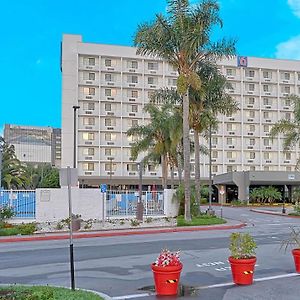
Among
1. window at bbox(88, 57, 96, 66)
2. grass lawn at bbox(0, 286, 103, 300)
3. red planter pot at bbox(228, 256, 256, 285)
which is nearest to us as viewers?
grass lawn at bbox(0, 286, 103, 300)

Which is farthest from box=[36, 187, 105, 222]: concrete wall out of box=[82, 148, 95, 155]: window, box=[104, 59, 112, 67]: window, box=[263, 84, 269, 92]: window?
box=[263, 84, 269, 92]: window

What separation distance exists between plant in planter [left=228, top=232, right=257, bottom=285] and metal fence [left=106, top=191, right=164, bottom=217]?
2403cm

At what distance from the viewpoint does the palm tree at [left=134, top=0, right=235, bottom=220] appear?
28.2m

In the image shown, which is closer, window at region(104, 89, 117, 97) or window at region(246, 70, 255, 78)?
window at region(104, 89, 117, 97)

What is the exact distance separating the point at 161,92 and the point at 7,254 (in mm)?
22152

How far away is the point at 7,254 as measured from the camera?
16.5 m

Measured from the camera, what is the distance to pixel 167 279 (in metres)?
9.08

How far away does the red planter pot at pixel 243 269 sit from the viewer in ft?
32.6

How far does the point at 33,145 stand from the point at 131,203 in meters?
141

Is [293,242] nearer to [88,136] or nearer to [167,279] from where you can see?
[167,279]

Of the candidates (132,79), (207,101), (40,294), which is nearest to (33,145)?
(132,79)

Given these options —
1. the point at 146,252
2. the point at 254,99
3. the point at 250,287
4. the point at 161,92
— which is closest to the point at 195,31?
the point at 161,92

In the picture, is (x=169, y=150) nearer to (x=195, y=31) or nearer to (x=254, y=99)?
(x=195, y=31)

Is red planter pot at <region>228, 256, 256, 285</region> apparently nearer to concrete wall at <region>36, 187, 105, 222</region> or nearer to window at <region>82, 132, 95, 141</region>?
concrete wall at <region>36, 187, 105, 222</region>
